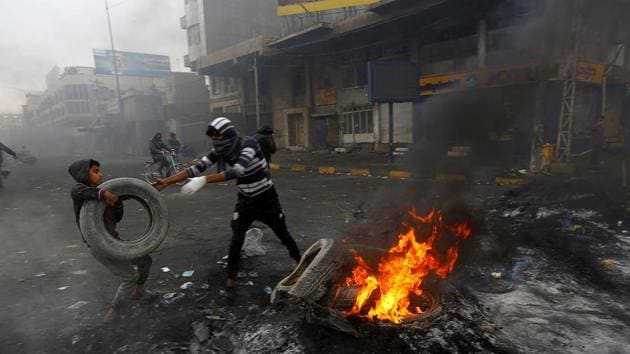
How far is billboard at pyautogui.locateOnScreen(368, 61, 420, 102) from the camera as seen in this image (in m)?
14.8

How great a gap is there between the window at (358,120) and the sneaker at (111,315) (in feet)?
62.0

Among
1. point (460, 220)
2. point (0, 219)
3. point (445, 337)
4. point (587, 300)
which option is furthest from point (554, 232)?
point (0, 219)

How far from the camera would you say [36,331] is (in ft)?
11.5

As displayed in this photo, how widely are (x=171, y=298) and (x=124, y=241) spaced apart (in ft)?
2.75

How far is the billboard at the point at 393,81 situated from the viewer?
1484cm

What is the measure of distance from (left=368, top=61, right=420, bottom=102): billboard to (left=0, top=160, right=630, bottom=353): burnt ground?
765 cm

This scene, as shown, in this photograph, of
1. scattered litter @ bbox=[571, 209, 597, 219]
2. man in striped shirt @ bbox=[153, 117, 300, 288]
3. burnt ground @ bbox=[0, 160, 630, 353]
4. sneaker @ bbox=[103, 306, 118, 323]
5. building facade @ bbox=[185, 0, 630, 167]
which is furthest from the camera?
building facade @ bbox=[185, 0, 630, 167]

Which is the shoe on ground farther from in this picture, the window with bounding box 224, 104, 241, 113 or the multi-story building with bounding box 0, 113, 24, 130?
the multi-story building with bounding box 0, 113, 24, 130

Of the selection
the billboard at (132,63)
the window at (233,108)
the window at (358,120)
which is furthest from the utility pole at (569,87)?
the billboard at (132,63)

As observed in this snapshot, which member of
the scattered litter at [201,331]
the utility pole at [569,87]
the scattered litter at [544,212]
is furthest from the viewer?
the utility pole at [569,87]

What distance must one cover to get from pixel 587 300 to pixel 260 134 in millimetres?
5502

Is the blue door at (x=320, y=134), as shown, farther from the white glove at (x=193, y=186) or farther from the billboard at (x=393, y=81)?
the white glove at (x=193, y=186)

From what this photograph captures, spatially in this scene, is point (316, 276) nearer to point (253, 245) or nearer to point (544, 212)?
point (253, 245)

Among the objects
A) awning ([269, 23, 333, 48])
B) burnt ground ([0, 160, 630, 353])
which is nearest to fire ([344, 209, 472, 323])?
burnt ground ([0, 160, 630, 353])
